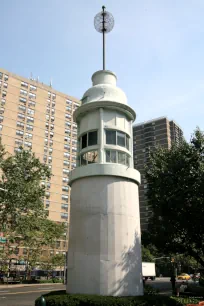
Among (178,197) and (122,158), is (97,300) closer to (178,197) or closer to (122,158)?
(122,158)

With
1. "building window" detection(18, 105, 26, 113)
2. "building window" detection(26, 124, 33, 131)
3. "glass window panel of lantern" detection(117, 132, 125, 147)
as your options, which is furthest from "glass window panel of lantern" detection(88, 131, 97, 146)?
"building window" detection(18, 105, 26, 113)

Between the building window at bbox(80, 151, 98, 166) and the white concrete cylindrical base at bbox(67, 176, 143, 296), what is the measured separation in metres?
1.60

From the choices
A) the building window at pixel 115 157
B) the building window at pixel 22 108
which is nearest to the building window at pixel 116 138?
the building window at pixel 115 157

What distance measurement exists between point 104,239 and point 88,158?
4.63m

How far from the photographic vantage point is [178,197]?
61.9ft

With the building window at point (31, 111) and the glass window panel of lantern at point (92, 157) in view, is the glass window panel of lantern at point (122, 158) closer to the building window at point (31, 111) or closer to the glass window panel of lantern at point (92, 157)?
the glass window panel of lantern at point (92, 157)

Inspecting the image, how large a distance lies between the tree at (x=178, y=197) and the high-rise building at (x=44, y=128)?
52851 millimetres

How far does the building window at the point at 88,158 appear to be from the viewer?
1622 cm

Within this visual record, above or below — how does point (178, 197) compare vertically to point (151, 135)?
below

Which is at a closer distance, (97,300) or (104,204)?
(97,300)

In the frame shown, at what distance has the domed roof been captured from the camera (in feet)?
53.8

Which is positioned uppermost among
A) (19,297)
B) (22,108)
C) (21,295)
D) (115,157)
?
(22,108)

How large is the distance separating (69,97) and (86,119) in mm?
74199

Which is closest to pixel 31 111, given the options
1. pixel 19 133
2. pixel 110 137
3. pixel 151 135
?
pixel 19 133
